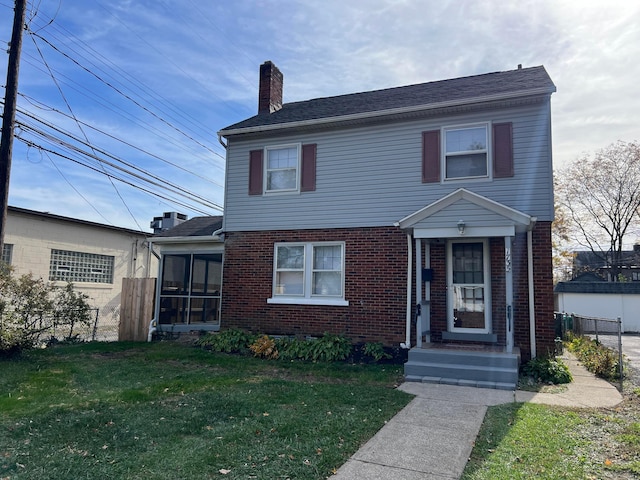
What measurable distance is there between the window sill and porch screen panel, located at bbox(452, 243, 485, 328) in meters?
2.57

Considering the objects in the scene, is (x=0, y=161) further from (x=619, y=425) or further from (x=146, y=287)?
(x=619, y=425)

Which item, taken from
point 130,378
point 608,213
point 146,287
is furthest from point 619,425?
point 608,213

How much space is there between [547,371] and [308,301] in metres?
5.42

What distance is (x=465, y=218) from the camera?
30.0 ft

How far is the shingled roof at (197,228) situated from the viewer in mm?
13950

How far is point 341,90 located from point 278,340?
8.61m

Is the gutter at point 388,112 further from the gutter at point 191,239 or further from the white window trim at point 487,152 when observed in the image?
the gutter at point 191,239

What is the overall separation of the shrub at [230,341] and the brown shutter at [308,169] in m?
4.01

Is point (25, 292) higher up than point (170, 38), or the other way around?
point (170, 38)

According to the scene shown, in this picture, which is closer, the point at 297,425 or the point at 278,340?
the point at 297,425

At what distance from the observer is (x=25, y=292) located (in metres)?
10.8

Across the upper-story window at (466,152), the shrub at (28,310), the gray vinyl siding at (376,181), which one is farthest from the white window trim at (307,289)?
the shrub at (28,310)

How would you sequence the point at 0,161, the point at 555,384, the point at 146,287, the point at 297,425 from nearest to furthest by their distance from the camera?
the point at 297,425, the point at 555,384, the point at 0,161, the point at 146,287

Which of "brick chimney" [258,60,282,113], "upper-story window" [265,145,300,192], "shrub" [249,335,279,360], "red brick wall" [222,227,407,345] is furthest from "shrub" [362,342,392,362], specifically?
"brick chimney" [258,60,282,113]
